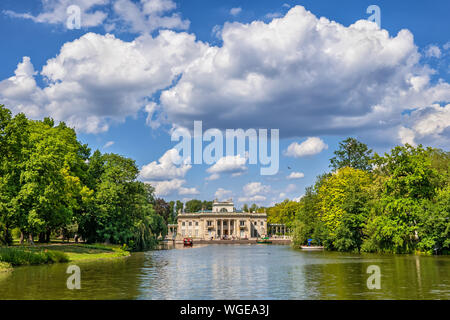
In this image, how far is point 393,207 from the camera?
50594mm

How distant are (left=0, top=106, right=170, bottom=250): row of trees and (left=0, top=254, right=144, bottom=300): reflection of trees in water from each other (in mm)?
7790

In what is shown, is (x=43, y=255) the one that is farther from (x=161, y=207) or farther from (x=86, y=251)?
(x=161, y=207)

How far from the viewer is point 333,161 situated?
92.5 meters

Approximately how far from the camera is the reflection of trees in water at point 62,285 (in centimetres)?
2008

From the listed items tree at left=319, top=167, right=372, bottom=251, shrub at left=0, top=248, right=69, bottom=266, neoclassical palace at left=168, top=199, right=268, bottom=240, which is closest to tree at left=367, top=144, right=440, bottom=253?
tree at left=319, top=167, right=372, bottom=251

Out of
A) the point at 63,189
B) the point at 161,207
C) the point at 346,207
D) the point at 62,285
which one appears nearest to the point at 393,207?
the point at 346,207

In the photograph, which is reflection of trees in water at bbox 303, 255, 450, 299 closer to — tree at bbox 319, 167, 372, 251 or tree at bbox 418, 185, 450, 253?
tree at bbox 418, 185, 450, 253

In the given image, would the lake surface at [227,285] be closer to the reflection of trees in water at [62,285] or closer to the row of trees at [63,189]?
the reflection of trees in water at [62,285]

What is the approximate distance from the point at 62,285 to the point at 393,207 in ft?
128

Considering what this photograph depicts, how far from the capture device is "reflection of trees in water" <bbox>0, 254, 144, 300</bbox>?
65.9 feet

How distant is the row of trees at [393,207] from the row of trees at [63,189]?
28588 mm

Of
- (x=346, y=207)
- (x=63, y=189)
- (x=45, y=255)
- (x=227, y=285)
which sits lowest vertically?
(x=227, y=285)
